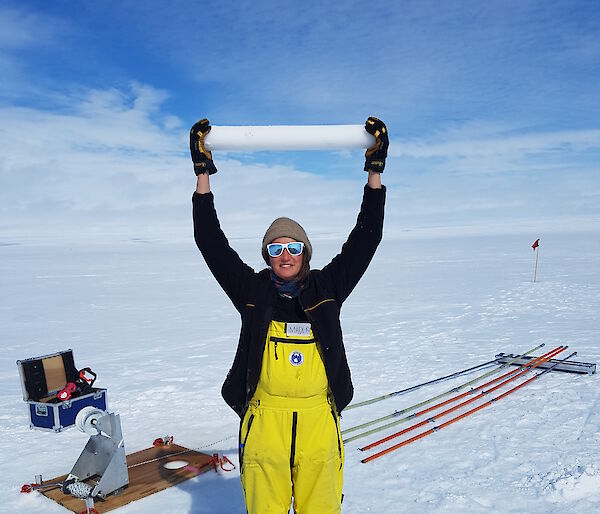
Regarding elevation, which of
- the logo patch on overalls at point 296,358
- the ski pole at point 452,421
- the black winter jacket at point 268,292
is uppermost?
the black winter jacket at point 268,292

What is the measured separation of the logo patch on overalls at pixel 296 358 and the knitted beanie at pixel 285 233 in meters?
0.46

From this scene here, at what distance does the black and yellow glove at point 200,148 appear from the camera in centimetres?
253

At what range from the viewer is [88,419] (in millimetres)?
3793

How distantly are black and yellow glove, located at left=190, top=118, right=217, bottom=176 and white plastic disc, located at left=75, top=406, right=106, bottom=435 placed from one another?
87.1 inches

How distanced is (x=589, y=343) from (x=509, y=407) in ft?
13.4

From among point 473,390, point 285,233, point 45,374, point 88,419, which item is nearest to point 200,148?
point 285,233

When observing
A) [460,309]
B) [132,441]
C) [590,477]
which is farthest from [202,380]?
[460,309]

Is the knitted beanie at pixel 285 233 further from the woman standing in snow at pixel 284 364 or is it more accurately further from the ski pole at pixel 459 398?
the ski pole at pixel 459 398

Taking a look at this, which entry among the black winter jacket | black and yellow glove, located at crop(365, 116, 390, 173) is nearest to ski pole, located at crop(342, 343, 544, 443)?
the black winter jacket

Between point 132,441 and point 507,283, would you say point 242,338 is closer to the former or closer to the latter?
point 132,441

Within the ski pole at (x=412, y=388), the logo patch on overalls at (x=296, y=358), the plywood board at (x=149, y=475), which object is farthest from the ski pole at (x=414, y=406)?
the logo patch on overalls at (x=296, y=358)

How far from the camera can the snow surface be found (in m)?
4.12

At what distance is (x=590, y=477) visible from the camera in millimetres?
4234

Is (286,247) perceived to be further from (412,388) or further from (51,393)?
(412,388)
